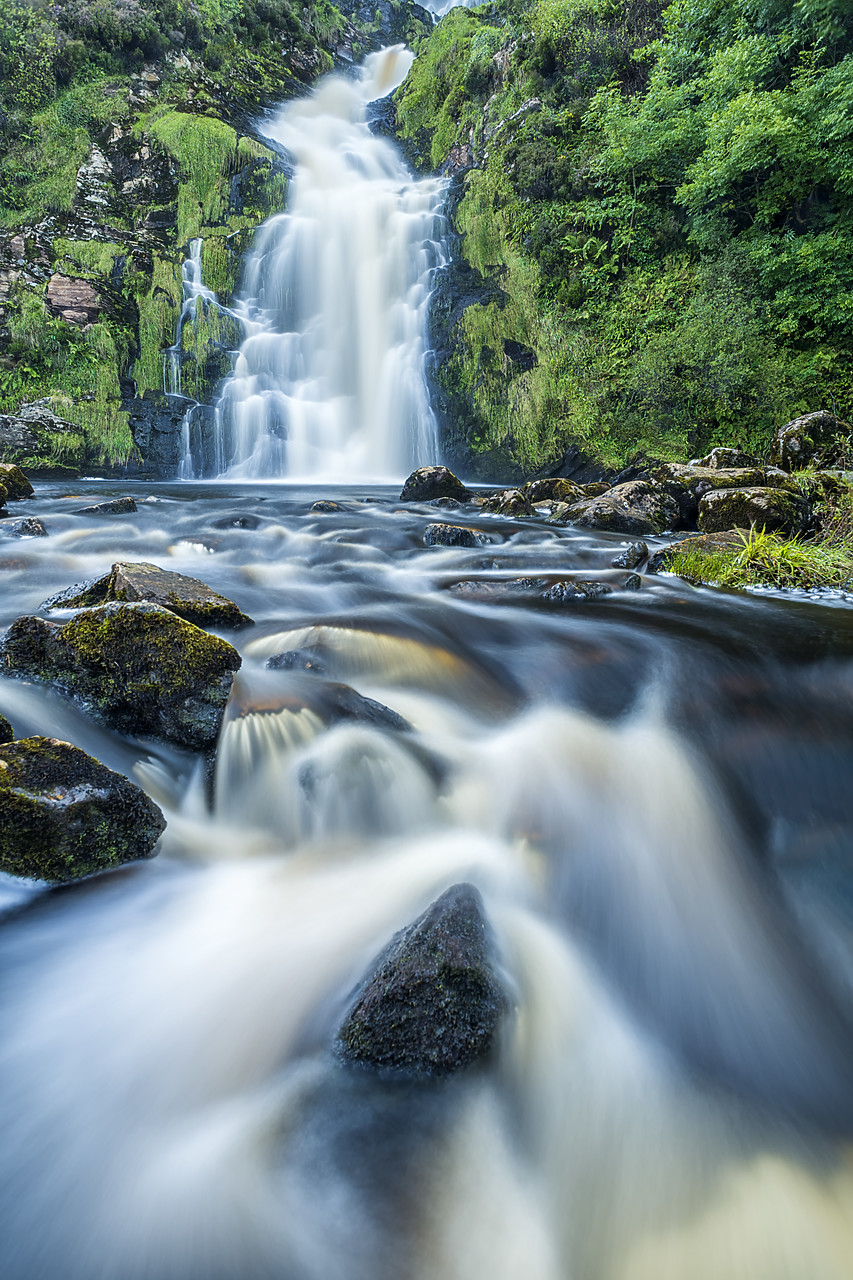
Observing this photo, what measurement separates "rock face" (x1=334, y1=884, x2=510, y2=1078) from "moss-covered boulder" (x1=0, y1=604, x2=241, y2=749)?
5.23 ft

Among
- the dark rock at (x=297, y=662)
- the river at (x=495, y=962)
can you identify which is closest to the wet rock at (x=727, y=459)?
the river at (x=495, y=962)

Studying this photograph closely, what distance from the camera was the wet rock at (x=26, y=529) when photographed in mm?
6895

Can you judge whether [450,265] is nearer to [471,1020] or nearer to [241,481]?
[241,481]

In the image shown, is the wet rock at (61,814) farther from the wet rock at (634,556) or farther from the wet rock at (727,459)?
the wet rock at (727,459)

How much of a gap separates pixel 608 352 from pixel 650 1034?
12.8 metres

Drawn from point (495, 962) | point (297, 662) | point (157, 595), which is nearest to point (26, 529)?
point (157, 595)

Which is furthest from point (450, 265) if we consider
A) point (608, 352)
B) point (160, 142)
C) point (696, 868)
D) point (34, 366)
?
point (696, 868)

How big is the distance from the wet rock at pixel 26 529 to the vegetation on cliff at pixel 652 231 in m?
9.67

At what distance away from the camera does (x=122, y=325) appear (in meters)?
14.8

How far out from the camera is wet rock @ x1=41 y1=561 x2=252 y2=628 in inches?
135

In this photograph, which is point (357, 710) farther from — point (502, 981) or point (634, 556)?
point (634, 556)

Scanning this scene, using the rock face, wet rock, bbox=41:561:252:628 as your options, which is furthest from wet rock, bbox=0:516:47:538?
the rock face

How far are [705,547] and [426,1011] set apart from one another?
5484mm

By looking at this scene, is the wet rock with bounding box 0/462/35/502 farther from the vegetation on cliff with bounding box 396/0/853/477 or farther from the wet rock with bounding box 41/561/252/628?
the vegetation on cliff with bounding box 396/0/853/477
